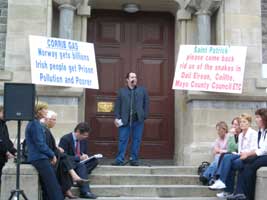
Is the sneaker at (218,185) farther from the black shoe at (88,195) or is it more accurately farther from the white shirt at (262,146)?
the black shoe at (88,195)

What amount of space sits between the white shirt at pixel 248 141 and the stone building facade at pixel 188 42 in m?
1.56

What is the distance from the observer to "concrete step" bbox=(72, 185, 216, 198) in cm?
829

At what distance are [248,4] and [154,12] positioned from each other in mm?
2239

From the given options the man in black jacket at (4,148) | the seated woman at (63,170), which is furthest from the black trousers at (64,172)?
the man in black jacket at (4,148)

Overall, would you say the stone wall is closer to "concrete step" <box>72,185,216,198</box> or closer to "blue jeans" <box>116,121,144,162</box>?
"blue jeans" <box>116,121,144,162</box>

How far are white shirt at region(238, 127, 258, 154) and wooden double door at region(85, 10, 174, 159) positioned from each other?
3.16 meters

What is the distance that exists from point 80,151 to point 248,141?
9.15 ft

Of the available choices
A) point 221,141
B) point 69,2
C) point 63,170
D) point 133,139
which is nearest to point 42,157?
point 63,170

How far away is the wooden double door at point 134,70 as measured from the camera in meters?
11.2

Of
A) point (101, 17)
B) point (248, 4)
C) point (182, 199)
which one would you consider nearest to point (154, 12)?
point (101, 17)

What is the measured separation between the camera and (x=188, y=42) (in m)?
10.8

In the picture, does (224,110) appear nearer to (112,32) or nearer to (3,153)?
(112,32)

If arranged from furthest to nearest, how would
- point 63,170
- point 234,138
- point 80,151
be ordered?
point 234,138 → point 80,151 → point 63,170

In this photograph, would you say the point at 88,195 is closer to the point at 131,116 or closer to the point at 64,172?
the point at 64,172
